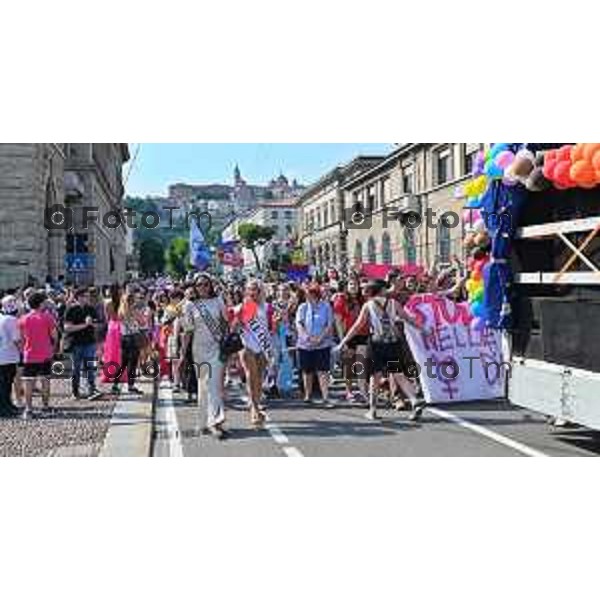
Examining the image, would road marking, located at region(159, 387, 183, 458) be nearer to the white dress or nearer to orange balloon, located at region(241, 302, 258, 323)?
the white dress

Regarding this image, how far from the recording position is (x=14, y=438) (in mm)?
10352

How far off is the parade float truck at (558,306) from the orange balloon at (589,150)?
41 centimetres

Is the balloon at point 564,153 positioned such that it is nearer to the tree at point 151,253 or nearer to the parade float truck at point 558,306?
the parade float truck at point 558,306

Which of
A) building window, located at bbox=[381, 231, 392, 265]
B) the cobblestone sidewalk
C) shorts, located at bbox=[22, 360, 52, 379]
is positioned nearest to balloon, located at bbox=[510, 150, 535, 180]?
the cobblestone sidewalk

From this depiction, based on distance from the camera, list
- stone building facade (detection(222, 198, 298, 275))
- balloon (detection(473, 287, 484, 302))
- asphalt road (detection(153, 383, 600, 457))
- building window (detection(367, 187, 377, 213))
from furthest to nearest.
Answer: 1. building window (detection(367, 187, 377, 213))
2. stone building facade (detection(222, 198, 298, 275))
3. balloon (detection(473, 287, 484, 302))
4. asphalt road (detection(153, 383, 600, 457))

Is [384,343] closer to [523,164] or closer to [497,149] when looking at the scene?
[497,149]

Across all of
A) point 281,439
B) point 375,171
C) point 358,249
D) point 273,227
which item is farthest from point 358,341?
point 273,227

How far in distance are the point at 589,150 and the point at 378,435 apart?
12.6 ft

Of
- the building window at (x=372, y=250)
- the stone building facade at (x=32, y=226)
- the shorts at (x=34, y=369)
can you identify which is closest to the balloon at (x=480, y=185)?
the shorts at (x=34, y=369)

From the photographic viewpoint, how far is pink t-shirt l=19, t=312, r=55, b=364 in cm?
1205

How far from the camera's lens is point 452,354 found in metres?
13.2

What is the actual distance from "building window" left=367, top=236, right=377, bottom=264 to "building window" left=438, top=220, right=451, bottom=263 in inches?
144
